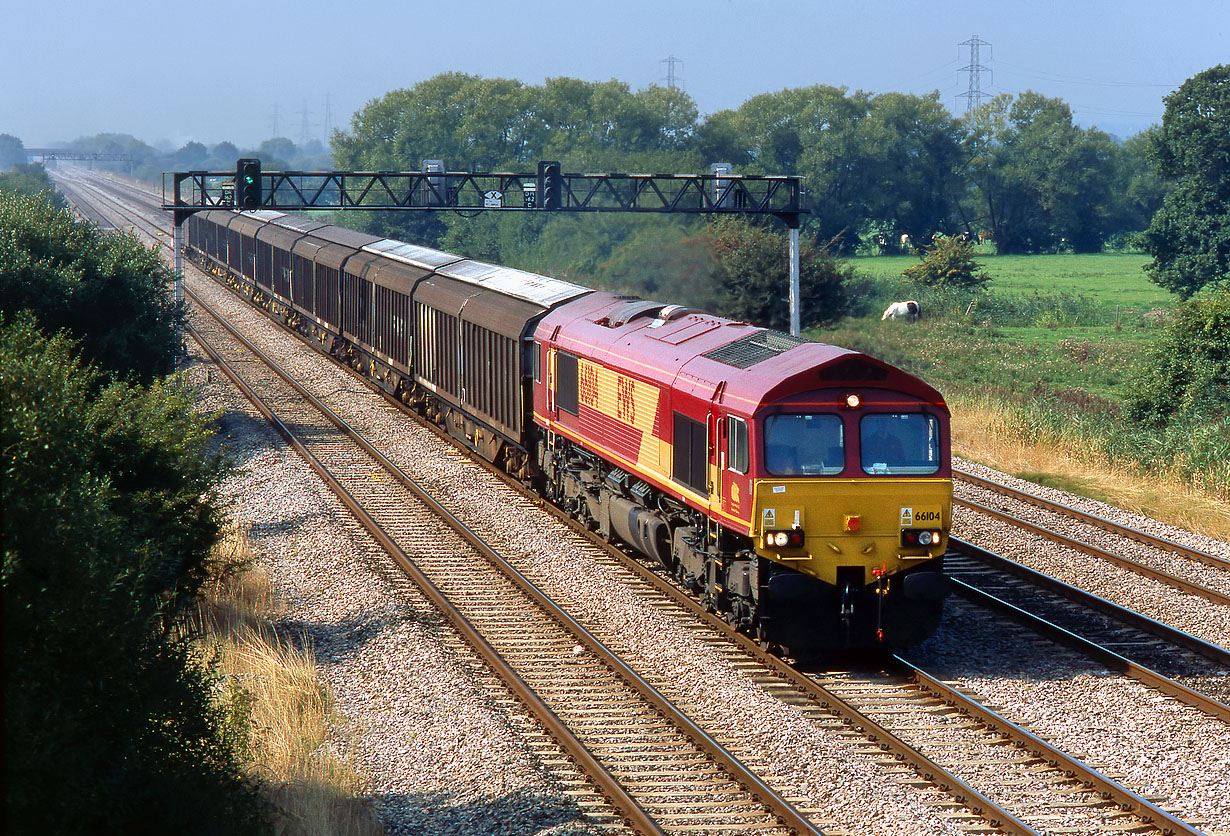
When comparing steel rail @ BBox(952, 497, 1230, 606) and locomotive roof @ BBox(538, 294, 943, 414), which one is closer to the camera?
locomotive roof @ BBox(538, 294, 943, 414)

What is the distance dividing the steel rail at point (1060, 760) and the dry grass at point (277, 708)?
5.49 m

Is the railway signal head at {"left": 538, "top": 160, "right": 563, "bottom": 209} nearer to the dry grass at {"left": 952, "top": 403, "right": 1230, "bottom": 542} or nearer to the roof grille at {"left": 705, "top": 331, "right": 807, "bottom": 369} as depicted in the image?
the dry grass at {"left": 952, "top": 403, "right": 1230, "bottom": 542}

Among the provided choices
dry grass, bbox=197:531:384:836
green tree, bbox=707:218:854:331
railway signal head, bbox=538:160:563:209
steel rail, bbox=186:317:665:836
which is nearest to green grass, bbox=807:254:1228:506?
green tree, bbox=707:218:854:331

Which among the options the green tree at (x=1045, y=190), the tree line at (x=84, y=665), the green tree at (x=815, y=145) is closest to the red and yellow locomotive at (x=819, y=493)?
the tree line at (x=84, y=665)

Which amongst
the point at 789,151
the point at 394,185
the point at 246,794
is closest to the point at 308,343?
the point at 246,794

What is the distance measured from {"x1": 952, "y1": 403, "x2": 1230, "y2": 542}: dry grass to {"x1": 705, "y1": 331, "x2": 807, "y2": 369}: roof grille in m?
9.19

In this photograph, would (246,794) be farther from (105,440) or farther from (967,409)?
(967,409)

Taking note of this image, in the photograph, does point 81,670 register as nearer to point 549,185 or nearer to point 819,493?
point 819,493

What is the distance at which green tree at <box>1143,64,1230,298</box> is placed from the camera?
177ft

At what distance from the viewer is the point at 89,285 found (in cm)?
2523

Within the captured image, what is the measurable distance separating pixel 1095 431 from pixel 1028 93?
3170 inches

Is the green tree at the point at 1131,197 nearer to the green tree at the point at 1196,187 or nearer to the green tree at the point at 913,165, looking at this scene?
the green tree at the point at 913,165

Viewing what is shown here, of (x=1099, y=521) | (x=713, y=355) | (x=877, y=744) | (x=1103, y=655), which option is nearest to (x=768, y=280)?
(x=1099, y=521)

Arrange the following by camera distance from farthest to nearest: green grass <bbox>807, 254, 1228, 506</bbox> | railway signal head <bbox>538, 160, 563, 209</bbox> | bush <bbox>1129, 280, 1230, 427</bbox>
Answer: railway signal head <bbox>538, 160, 563, 209</bbox> → bush <bbox>1129, 280, 1230, 427</bbox> → green grass <bbox>807, 254, 1228, 506</bbox>
